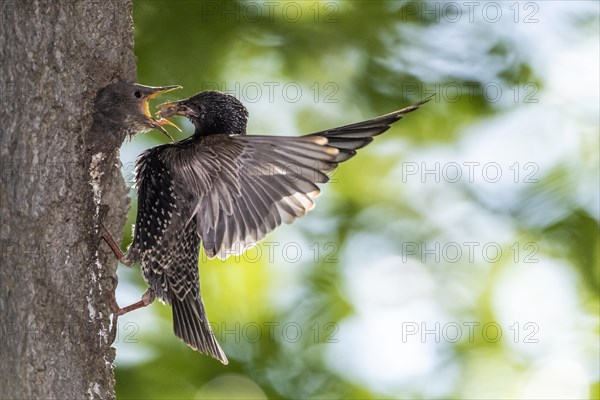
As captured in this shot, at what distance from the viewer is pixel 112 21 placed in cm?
426

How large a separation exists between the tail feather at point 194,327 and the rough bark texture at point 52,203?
1.96 ft

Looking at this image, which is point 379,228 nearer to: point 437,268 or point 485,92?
point 437,268

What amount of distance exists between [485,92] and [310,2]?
3.73 feet

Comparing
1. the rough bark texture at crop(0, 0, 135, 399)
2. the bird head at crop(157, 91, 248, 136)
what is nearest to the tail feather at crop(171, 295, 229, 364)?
the rough bark texture at crop(0, 0, 135, 399)

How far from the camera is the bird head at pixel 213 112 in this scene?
4.68 metres

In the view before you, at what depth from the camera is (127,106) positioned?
14.0ft

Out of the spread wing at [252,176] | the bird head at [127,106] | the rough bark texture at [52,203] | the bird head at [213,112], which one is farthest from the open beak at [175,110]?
the rough bark texture at [52,203]

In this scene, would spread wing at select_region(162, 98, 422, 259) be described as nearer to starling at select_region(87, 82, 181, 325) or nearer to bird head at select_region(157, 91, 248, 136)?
starling at select_region(87, 82, 181, 325)

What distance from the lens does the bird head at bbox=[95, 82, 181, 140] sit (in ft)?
13.7

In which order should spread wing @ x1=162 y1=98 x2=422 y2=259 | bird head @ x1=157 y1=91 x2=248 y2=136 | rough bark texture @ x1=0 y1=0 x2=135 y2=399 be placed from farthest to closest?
bird head @ x1=157 y1=91 x2=248 y2=136 → spread wing @ x1=162 y1=98 x2=422 y2=259 → rough bark texture @ x1=0 y1=0 x2=135 y2=399

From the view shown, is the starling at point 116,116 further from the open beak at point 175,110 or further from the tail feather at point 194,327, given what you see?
the tail feather at point 194,327

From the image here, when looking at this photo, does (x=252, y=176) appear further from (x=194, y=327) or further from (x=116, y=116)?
(x=194, y=327)

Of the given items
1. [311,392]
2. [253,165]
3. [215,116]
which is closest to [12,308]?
[253,165]

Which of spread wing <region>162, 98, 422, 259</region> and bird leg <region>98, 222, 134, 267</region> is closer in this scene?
spread wing <region>162, 98, 422, 259</region>
